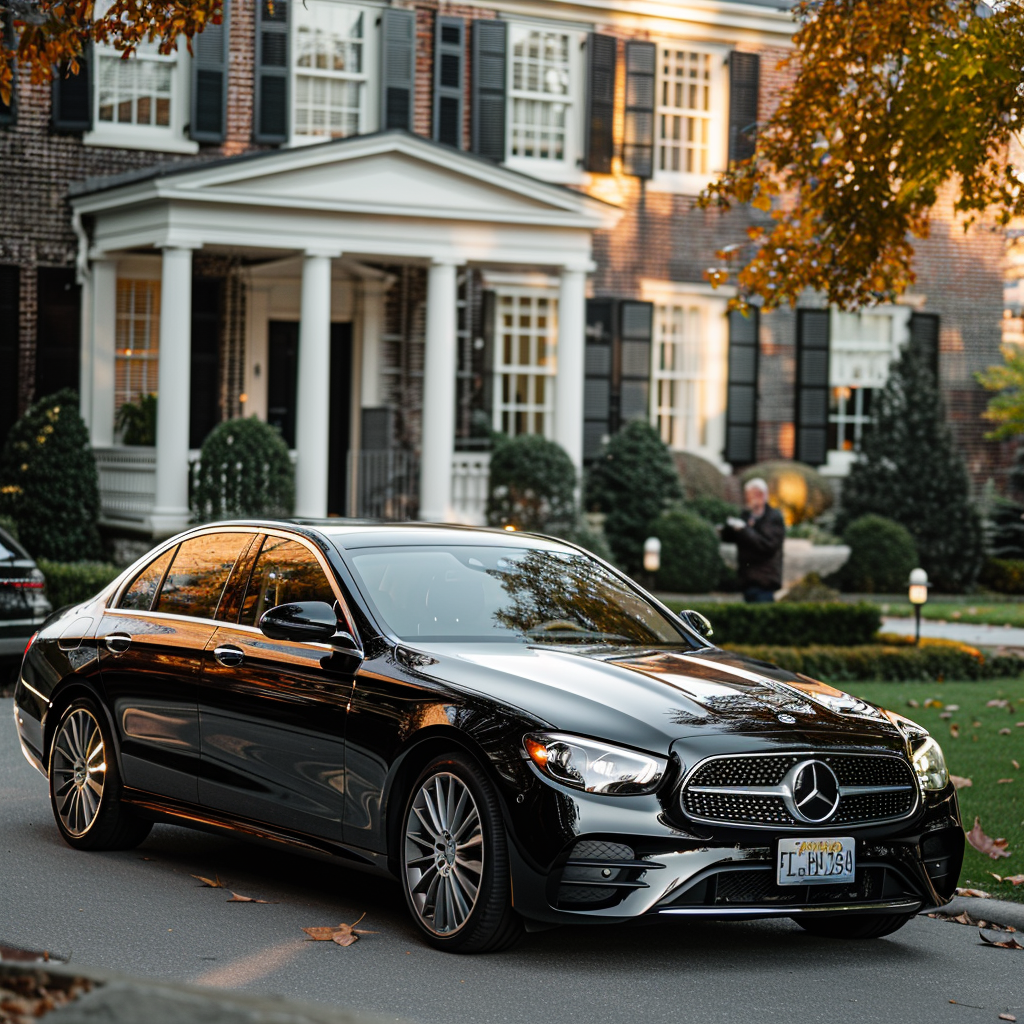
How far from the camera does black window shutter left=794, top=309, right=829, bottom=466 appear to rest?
27.4m

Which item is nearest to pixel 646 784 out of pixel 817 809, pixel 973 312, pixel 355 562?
pixel 817 809

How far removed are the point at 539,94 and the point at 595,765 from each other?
68.4 ft

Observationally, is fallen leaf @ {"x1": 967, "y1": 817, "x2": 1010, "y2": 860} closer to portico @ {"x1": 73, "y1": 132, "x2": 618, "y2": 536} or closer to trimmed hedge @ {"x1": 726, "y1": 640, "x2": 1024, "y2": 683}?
trimmed hedge @ {"x1": 726, "y1": 640, "x2": 1024, "y2": 683}

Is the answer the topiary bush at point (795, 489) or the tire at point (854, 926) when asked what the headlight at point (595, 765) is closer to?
the tire at point (854, 926)

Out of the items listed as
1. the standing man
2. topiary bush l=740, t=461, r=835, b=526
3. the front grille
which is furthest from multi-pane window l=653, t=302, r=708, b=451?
the front grille

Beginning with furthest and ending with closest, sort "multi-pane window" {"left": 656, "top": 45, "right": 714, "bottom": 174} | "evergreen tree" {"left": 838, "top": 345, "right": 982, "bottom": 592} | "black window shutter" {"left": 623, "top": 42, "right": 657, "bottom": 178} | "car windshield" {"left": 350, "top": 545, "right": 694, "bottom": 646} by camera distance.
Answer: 1. "multi-pane window" {"left": 656, "top": 45, "right": 714, "bottom": 174}
2. "black window shutter" {"left": 623, "top": 42, "right": 657, "bottom": 178}
3. "evergreen tree" {"left": 838, "top": 345, "right": 982, "bottom": 592}
4. "car windshield" {"left": 350, "top": 545, "right": 694, "bottom": 646}

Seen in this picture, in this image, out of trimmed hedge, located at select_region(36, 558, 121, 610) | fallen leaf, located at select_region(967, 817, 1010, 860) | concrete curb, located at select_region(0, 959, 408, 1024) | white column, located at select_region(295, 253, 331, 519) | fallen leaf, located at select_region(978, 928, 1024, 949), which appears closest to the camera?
concrete curb, located at select_region(0, 959, 408, 1024)

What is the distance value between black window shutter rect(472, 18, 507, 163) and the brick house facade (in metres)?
0.03

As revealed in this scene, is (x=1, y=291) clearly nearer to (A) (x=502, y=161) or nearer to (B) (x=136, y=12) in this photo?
(A) (x=502, y=161)

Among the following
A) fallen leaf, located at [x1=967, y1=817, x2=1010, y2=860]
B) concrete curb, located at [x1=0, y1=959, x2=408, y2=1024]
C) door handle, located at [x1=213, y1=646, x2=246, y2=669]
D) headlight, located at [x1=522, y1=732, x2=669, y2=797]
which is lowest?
fallen leaf, located at [x1=967, y1=817, x2=1010, y2=860]

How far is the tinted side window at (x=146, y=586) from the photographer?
805 centimetres

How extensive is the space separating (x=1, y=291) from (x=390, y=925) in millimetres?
18100

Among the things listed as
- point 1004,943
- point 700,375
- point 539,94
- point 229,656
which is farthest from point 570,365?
point 1004,943

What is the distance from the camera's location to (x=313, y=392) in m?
20.9
